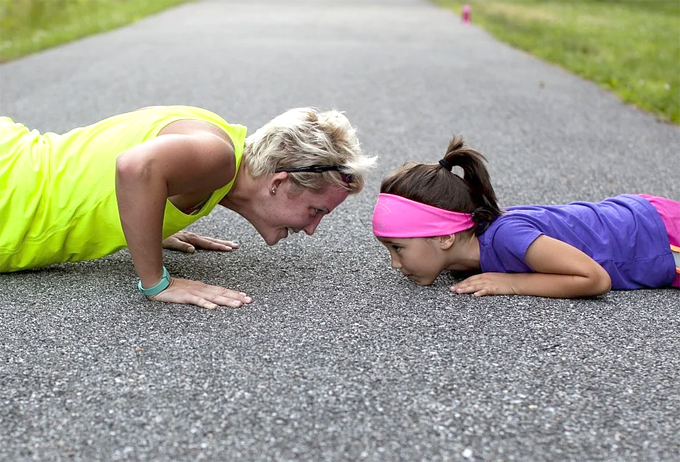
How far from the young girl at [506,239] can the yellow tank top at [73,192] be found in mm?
683

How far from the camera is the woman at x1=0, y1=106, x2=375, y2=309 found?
307 cm

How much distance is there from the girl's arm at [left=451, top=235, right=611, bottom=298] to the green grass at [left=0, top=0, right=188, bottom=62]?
8.27m

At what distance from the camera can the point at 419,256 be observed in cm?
324

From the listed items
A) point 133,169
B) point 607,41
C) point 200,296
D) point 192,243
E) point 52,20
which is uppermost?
point 133,169

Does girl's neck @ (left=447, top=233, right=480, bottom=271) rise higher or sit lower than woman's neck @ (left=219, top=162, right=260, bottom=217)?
lower

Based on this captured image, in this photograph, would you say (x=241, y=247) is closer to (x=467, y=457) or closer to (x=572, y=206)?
(x=572, y=206)

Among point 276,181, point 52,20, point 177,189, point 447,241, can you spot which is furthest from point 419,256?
point 52,20

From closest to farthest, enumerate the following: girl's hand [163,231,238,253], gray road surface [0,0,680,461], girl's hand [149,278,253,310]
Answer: gray road surface [0,0,680,461]
girl's hand [149,278,253,310]
girl's hand [163,231,238,253]

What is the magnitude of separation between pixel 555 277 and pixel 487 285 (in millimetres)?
248

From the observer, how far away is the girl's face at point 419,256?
127 inches

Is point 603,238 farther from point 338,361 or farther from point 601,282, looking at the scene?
point 338,361

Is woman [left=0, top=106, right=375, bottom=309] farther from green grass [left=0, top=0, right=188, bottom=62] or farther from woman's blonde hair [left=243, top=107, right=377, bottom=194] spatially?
green grass [left=0, top=0, right=188, bottom=62]

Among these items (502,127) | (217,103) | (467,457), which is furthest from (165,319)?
(217,103)

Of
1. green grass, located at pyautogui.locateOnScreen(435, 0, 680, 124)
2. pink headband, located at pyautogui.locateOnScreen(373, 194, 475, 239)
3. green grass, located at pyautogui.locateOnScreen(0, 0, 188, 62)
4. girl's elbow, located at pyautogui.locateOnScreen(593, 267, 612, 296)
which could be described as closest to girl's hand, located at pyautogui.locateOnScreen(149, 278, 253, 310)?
pink headband, located at pyautogui.locateOnScreen(373, 194, 475, 239)
